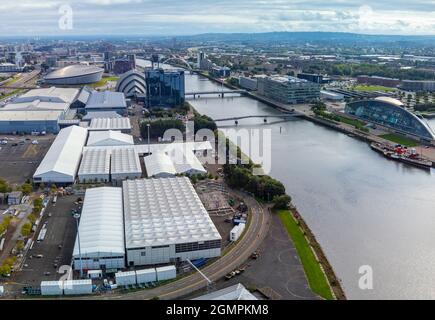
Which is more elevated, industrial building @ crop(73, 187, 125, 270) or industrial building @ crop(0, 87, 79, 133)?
industrial building @ crop(0, 87, 79, 133)

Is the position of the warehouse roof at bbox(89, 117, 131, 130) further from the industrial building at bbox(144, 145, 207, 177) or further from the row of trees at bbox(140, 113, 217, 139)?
the industrial building at bbox(144, 145, 207, 177)

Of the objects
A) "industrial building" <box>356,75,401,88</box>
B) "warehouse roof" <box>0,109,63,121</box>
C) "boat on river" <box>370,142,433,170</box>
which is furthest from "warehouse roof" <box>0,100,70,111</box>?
"industrial building" <box>356,75,401,88</box>

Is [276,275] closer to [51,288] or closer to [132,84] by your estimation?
[51,288]

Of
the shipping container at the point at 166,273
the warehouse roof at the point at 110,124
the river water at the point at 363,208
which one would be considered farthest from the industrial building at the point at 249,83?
the shipping container at the point at 166,273

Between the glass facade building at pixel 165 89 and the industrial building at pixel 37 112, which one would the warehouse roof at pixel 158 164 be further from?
the glass facade building at pixel 165 89

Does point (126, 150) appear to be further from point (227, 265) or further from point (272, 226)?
point (227, 265)
